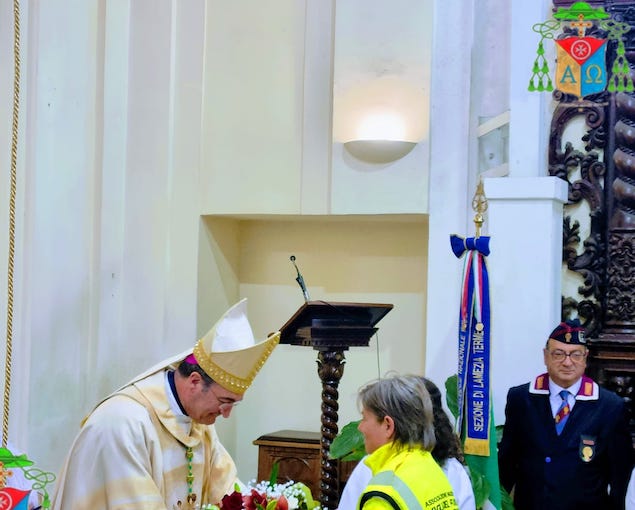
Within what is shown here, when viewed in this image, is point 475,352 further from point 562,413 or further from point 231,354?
point 231,354

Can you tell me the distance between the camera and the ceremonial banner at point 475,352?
18.8 ft

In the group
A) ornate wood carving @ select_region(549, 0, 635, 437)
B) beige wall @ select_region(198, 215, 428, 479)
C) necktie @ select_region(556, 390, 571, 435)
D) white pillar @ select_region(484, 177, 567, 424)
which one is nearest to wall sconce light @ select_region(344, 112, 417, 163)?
beige wall @ select_region(198, 215, 428, 479)

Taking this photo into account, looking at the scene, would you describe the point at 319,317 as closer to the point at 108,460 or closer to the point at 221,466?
the point at 221,466

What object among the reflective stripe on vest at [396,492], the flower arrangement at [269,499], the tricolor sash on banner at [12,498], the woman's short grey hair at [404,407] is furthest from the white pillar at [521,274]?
the tricolor sash on banner at [12,498]

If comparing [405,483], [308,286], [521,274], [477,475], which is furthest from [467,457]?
[308,286]

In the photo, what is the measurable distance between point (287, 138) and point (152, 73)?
1.08 metres

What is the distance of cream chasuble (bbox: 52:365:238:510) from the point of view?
3809 millimetres

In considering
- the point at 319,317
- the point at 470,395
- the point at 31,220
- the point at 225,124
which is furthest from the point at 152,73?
the point at 470,395

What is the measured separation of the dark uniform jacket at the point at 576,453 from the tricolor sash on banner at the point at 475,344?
0.75ft

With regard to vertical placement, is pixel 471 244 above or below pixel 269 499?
above

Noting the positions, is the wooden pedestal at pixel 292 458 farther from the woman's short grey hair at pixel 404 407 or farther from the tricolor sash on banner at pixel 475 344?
the woman's short grey hair at pixel 404 407

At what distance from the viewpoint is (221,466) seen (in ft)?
14.3

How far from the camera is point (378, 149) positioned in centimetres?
716

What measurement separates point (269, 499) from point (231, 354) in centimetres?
53
